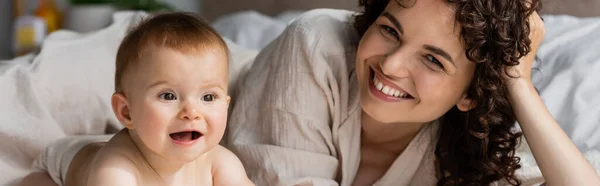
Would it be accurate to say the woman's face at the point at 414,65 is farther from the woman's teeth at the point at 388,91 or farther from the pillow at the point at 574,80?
the pillow at the point at 574,80

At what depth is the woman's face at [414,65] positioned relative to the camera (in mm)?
1342

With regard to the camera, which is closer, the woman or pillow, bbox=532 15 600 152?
the woman

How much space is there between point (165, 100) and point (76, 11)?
209 centimetres

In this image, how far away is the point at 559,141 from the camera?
1419mm

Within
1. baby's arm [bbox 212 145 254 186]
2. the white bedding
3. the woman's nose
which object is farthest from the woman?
the white bedding

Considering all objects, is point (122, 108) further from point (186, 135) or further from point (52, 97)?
point (52, 97)

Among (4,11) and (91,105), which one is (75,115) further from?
(4,11)

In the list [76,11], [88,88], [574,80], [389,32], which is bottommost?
[76,11]

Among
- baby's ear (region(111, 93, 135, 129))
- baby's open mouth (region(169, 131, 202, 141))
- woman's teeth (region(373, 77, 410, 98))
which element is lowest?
woman's teeth (region(373, 77, 410, 98))

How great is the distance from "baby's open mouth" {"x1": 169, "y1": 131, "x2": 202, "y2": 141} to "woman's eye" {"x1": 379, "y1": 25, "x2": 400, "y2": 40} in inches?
17.8

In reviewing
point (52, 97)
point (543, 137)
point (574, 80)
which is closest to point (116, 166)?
point (52, 97)

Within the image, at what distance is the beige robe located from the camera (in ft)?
4.83

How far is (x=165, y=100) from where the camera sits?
3.73ft

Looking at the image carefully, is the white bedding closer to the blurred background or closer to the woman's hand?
the woman's hand
